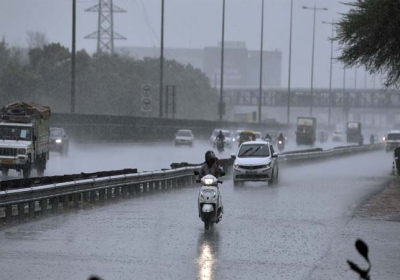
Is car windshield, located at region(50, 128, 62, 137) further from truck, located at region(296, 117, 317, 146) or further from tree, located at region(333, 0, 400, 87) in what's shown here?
truck, located at region(296, 117, 317, 146)

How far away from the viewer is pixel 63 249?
18703mm

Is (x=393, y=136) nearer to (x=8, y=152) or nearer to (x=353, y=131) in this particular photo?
(x=353, y=131)

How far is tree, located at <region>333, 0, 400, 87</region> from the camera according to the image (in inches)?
1654

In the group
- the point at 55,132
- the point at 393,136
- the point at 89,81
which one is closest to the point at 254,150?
the point at 55,132

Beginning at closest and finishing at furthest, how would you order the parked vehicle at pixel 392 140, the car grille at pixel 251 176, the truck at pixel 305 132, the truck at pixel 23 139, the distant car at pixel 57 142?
the truck at pixel 23 139, the car grille at pixel 251 176, the distant car at pixel 57 142, the parked vehicle at pixel 392 140, the truck at pixel 305 132

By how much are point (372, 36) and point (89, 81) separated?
9952cm

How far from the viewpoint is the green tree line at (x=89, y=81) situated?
123m

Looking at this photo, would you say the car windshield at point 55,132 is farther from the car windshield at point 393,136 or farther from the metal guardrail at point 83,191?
the car windshield at point 393,136

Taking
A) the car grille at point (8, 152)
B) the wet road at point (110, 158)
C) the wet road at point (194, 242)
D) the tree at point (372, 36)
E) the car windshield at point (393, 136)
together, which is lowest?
the wet road at point (110, 158)

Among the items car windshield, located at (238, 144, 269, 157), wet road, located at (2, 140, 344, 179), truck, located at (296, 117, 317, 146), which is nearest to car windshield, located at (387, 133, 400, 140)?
truck, located at (296, 117, 317, 146)

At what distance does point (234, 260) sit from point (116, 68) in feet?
446

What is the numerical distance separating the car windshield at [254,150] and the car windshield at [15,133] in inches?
299

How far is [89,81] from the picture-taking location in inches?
5522

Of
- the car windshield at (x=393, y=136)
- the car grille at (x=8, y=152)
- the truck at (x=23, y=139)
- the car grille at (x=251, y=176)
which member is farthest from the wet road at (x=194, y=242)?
the car windshield at (x=393, y=136)
